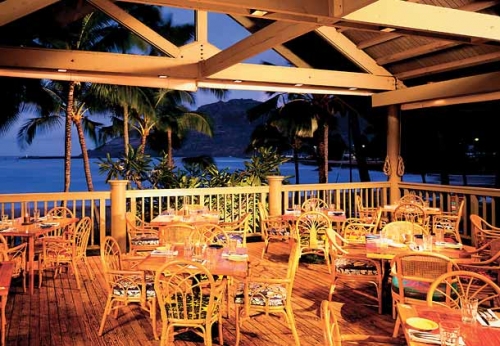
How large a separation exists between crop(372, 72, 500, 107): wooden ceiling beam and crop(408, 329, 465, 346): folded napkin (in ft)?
18.1

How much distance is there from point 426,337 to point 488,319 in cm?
49

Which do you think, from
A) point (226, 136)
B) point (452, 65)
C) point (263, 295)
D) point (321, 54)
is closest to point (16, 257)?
point (263, 295)

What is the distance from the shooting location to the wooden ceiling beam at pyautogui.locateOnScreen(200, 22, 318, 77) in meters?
4.50

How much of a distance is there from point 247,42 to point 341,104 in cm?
942

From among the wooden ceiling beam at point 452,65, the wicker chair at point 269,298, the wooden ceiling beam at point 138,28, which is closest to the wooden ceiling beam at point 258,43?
the wooden ceiling beam at point 138,28

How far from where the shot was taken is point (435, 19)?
4273 millimetres

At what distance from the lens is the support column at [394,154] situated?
8.91 m

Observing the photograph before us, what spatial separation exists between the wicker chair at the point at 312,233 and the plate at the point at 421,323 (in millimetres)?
3311

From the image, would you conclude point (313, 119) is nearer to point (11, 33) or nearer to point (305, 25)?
point (11, 33)

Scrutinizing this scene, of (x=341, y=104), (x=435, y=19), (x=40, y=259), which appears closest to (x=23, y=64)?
(x=40, y=259)

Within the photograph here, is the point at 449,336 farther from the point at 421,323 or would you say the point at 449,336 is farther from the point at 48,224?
the point at 48,224

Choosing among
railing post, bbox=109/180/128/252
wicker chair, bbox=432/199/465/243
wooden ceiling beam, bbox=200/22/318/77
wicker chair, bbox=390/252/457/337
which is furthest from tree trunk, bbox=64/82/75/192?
wicker chair, bbox=390/252/457/337

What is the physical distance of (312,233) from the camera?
19.9 ft

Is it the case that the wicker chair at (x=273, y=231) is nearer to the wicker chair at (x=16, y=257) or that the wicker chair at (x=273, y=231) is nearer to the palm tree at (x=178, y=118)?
the wicker chair at (x=16, y=257)
